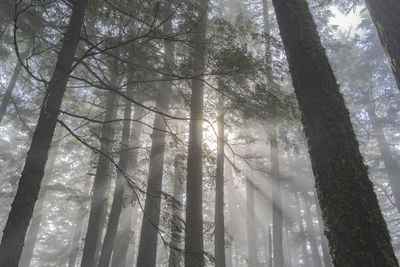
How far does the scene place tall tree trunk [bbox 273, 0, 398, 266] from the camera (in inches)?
87.4

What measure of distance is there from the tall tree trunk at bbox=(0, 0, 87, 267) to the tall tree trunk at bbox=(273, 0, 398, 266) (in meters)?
3.23

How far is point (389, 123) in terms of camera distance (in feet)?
68.9

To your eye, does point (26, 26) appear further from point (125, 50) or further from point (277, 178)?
point (277, 178)

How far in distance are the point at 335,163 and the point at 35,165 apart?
395cm

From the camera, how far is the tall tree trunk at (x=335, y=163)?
7.28 ft

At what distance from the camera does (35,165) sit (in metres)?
3.97

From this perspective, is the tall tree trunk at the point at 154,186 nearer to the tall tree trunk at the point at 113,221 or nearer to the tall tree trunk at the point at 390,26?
the tall tree trunk at the point at 113,221

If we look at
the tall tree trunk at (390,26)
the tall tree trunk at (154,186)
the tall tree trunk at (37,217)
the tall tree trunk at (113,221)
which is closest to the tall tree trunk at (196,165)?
the tall tree trunk at (154,186)

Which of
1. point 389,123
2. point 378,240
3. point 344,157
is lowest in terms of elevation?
point 378,240

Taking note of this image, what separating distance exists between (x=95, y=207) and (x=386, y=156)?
68.9 ft

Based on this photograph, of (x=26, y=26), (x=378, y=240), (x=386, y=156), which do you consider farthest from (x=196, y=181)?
(x=386, y=156)

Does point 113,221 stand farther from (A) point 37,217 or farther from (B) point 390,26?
(A) point 37,217

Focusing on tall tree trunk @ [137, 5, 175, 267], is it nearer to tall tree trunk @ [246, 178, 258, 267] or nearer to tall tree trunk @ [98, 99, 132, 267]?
tall tree trunk @ [98, 99, 132, 267]

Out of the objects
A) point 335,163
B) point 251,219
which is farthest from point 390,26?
point 251,219
